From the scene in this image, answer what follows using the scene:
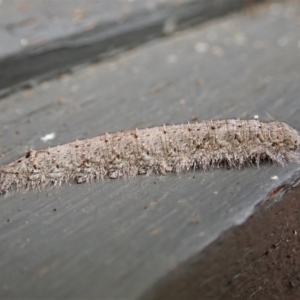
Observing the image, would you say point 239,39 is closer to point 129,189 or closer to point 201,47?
point 201,47

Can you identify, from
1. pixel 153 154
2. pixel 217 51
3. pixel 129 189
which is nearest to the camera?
pixel 129 189

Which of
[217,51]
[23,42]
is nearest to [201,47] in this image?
[217,51]

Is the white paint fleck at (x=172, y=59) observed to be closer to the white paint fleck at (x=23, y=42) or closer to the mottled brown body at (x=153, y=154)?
the white paint fleck at (x=23, y=42)

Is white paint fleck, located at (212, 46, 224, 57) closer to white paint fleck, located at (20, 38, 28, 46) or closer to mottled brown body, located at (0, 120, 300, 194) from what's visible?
white paint fleck, located at (20, 38, 28, 46)

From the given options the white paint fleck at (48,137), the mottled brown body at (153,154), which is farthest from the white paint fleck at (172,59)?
the mottled brown body at (153,154)

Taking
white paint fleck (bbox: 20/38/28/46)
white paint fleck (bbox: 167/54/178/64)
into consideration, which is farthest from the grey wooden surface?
white paint fleck (bbox: 20/38/28/46)

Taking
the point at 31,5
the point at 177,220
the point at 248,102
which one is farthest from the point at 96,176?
the point at 31,5
